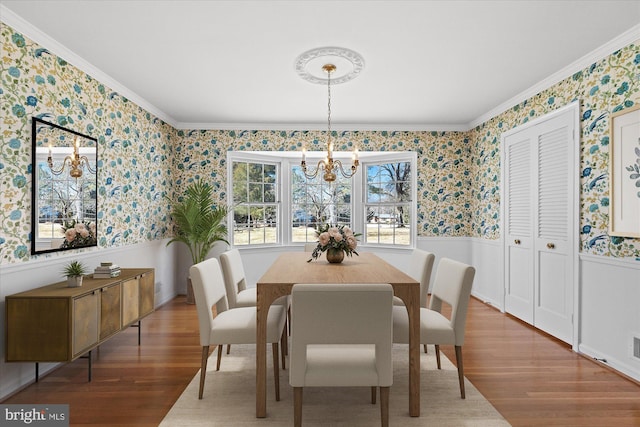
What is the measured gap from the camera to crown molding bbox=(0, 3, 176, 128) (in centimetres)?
265

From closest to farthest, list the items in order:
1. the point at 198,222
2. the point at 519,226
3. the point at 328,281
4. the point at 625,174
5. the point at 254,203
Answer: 1. the point at 328,281
2. the point at 625,174
3. the point at 519,226
4. the point at 198,222
5. the point at 254,203

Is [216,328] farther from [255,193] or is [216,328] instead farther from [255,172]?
[255,172]

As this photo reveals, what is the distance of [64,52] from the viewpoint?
321cm

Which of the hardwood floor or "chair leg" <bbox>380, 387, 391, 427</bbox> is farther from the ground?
"chair leg" <bbox>380, 387, 391, 427</bbox>

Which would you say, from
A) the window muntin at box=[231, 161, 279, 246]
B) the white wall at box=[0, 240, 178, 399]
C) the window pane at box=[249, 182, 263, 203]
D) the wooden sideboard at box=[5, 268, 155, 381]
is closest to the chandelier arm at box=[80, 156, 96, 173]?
the white wall at box=[0, 240, 178, 399]

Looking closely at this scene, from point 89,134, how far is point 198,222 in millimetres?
1879

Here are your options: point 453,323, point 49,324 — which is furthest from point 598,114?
point 49,324

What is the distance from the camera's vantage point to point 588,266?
3.36m

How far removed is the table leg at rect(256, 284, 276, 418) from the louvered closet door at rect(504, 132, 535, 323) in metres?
3.25

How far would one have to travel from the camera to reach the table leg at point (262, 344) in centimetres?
229

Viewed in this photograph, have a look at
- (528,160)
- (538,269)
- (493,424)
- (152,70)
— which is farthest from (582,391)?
(152,70)

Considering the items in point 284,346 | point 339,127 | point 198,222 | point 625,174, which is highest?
point 339,127

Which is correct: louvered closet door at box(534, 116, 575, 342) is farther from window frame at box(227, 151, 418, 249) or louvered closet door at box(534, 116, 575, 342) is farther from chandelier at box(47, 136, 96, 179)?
chandelier at box(47, 136, 96, 179)

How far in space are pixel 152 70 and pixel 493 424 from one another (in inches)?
154
